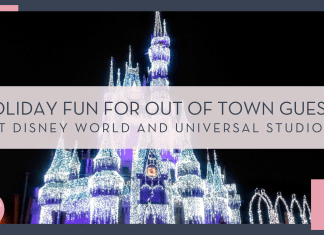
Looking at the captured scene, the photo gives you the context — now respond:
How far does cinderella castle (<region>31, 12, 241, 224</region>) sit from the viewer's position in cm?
3231

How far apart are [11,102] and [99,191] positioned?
1540 centimetres

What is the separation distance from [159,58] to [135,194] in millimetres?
23107

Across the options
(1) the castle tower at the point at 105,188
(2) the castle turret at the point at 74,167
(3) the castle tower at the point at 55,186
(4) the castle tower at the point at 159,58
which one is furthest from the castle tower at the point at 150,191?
(4) the castle tower at the point at 159,58

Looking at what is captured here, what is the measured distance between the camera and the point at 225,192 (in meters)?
38.1

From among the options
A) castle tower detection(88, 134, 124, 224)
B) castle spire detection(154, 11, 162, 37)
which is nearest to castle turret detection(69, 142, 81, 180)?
castle tower detection(88, 134, 124, 224)

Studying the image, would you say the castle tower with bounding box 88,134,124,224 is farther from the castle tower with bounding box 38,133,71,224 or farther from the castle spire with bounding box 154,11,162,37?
the castle spire with bounding box 154,11,162,37

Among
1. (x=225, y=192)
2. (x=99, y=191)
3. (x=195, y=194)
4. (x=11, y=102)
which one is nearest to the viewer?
(x=11, y=102)

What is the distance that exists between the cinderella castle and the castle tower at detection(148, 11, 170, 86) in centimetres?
1355

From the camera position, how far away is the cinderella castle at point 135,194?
32312 mm
